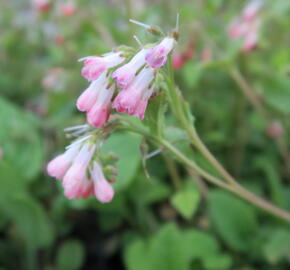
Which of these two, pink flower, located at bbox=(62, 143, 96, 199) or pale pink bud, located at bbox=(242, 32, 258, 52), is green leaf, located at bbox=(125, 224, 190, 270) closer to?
pink flower, located at bbox=(62, 143, 96, 199)

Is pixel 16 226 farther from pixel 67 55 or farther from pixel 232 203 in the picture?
pixel 67 55

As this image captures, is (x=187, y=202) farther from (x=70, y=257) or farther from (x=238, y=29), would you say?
(x=238, y=29)

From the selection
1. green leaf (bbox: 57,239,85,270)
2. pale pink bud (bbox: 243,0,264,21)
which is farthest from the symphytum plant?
pale pink bud (bbox: 243,0,264,21)

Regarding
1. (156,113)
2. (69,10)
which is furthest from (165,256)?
(69,10)

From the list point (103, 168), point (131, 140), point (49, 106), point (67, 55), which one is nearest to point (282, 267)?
point (131, 140)

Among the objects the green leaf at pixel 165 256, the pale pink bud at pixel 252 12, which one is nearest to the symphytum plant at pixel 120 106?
the green leaf at pixel 165 256
